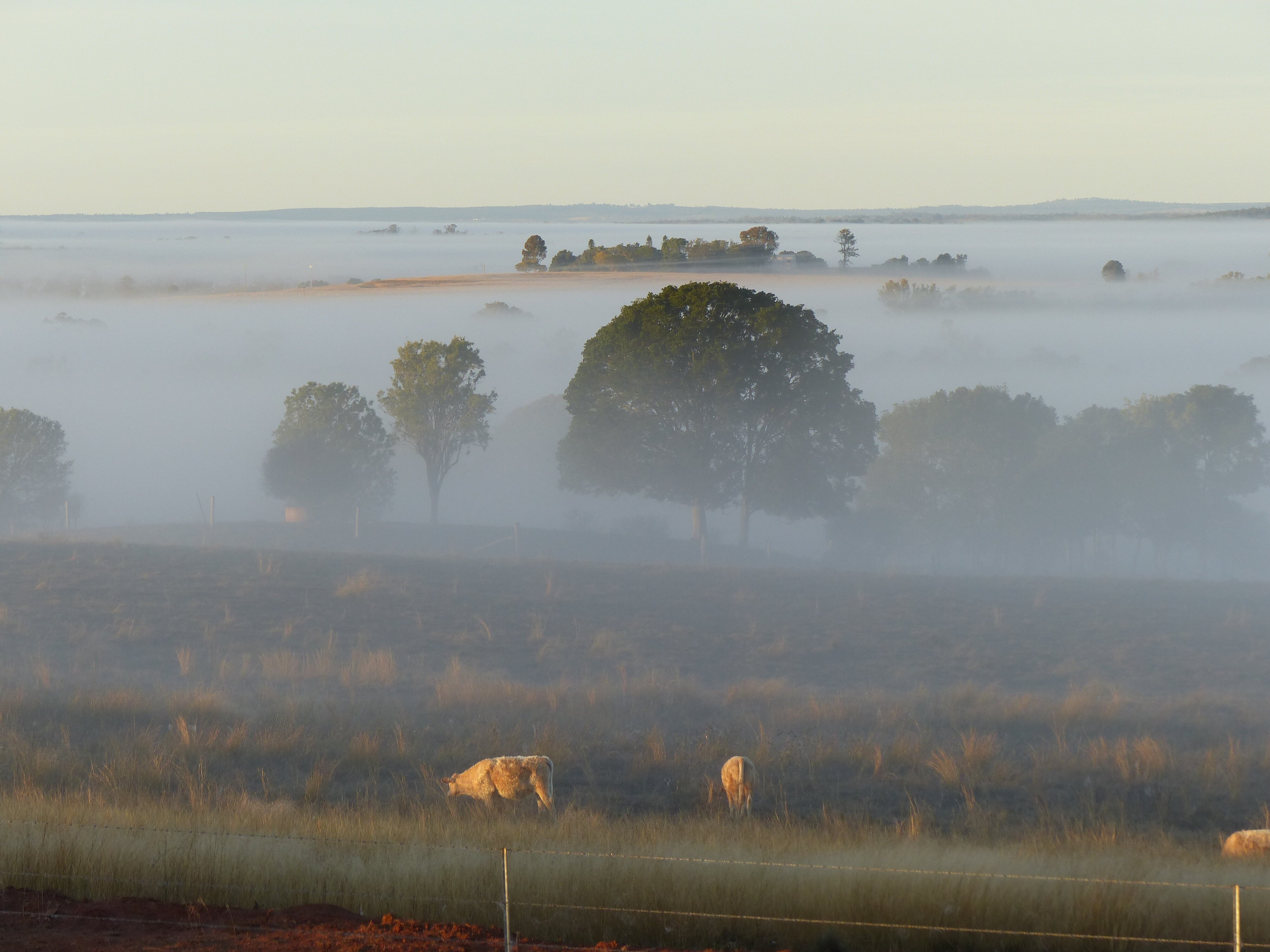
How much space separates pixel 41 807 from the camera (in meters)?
9.99

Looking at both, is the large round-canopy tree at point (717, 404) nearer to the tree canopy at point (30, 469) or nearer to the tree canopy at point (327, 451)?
the tree canopy at point (327, 451)

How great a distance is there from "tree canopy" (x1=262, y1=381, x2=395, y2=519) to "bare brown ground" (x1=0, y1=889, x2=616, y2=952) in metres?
56.6

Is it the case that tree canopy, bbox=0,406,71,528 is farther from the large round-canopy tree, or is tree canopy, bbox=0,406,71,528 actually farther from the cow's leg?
the cow's leg

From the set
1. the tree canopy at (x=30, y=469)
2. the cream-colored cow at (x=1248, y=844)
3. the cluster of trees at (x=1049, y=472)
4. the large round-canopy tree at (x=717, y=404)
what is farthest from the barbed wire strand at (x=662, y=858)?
the cluster of trees at (x=1049, y=472)

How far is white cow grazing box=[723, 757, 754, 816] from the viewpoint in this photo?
12.0 meters

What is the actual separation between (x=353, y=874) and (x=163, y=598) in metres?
20.3

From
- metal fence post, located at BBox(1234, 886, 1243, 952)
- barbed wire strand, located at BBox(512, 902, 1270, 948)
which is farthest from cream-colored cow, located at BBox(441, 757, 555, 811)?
metal fence post, located at BBox(1234, 886, 1243, 952)

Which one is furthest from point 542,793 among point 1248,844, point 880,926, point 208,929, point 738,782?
point 1248,844

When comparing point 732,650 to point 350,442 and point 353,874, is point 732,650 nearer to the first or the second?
point 353,874

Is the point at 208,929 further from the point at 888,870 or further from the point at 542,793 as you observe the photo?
the point at 542,793

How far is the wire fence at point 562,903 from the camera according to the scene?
7.30 m

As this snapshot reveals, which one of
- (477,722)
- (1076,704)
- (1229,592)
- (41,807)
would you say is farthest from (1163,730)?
(1229,592)

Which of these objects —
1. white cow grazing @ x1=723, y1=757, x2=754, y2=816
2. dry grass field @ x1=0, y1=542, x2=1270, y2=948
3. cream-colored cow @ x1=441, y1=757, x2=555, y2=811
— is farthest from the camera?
white cow grazing @ x1=723, y1=757, x2=754, y2=816

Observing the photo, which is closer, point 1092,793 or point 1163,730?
point 1092,793
